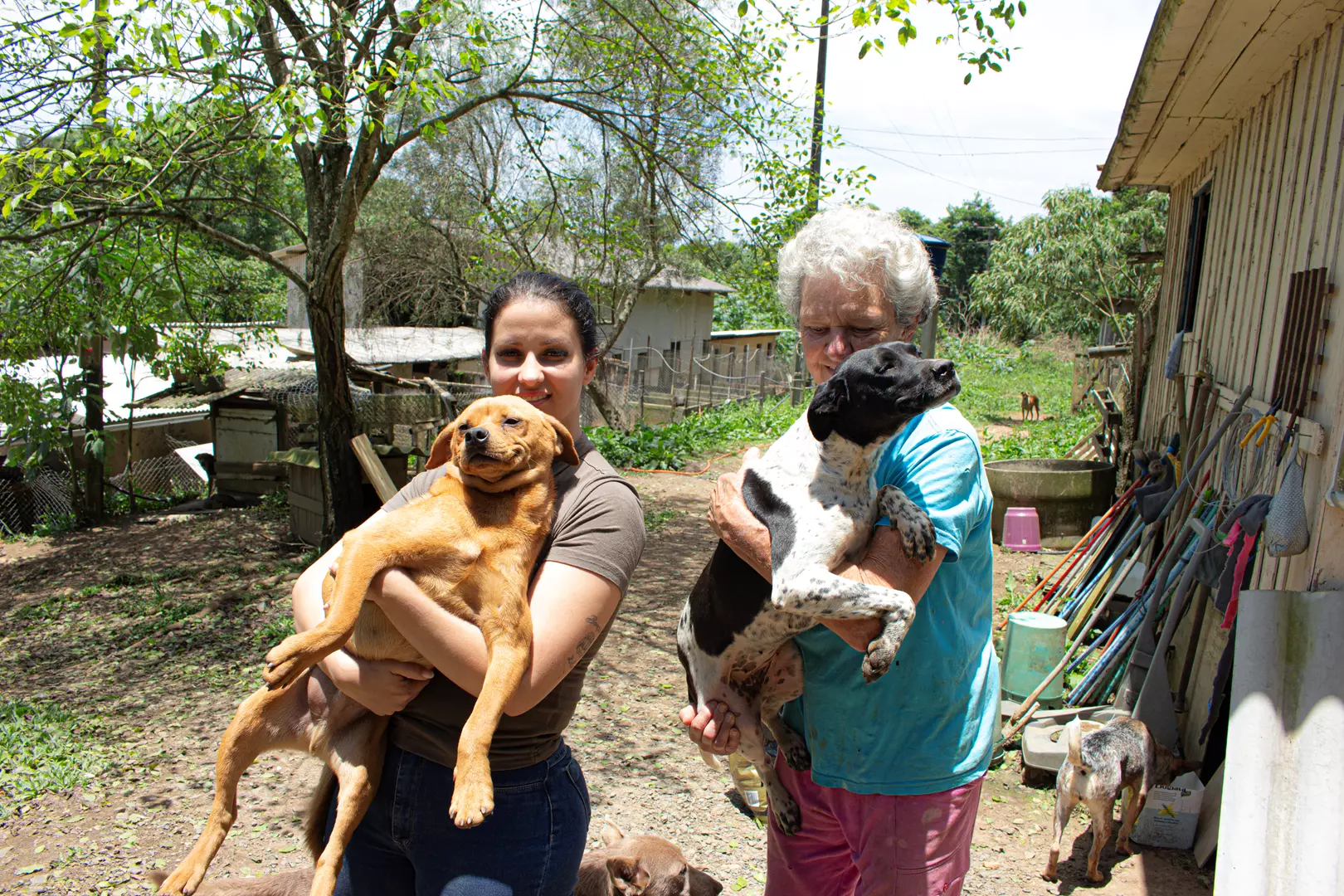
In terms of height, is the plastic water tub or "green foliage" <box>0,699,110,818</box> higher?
the plastic water tub

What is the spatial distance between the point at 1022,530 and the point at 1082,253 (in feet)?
57.0

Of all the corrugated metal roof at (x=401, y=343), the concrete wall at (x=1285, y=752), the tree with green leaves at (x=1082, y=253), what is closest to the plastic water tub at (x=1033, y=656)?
the concrete wall at (x=1285, y=752)

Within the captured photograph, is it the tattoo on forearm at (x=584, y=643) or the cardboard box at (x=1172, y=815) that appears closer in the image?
the tattoo on forearm at (x=584, y=643)

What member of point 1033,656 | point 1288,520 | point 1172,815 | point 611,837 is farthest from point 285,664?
point 1033,656

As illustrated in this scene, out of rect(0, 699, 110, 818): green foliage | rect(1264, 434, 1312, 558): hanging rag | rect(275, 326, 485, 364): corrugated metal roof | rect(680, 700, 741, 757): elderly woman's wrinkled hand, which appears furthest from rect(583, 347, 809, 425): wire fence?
rect(680, 700, 741, 757): elderly woman's wrinkled hand

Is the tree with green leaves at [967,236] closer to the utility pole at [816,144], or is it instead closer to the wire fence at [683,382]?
the wire fence at [683,382]

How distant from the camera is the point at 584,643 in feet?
6.18

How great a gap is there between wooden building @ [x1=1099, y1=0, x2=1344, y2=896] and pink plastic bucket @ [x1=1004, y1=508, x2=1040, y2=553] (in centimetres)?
161

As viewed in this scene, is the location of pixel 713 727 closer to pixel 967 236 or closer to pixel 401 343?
pixel 401 343

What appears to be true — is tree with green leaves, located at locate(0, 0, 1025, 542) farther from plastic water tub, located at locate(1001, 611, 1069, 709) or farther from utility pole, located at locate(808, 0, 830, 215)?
plastic water tub, located at locate(1001, 611, 1069, 709)

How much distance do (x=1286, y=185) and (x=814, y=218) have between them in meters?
3.99

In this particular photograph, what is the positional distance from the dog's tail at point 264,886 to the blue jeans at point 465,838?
1.05m

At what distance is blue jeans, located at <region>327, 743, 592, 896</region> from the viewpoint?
70.9 inches

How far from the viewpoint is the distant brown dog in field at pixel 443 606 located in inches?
71.1
